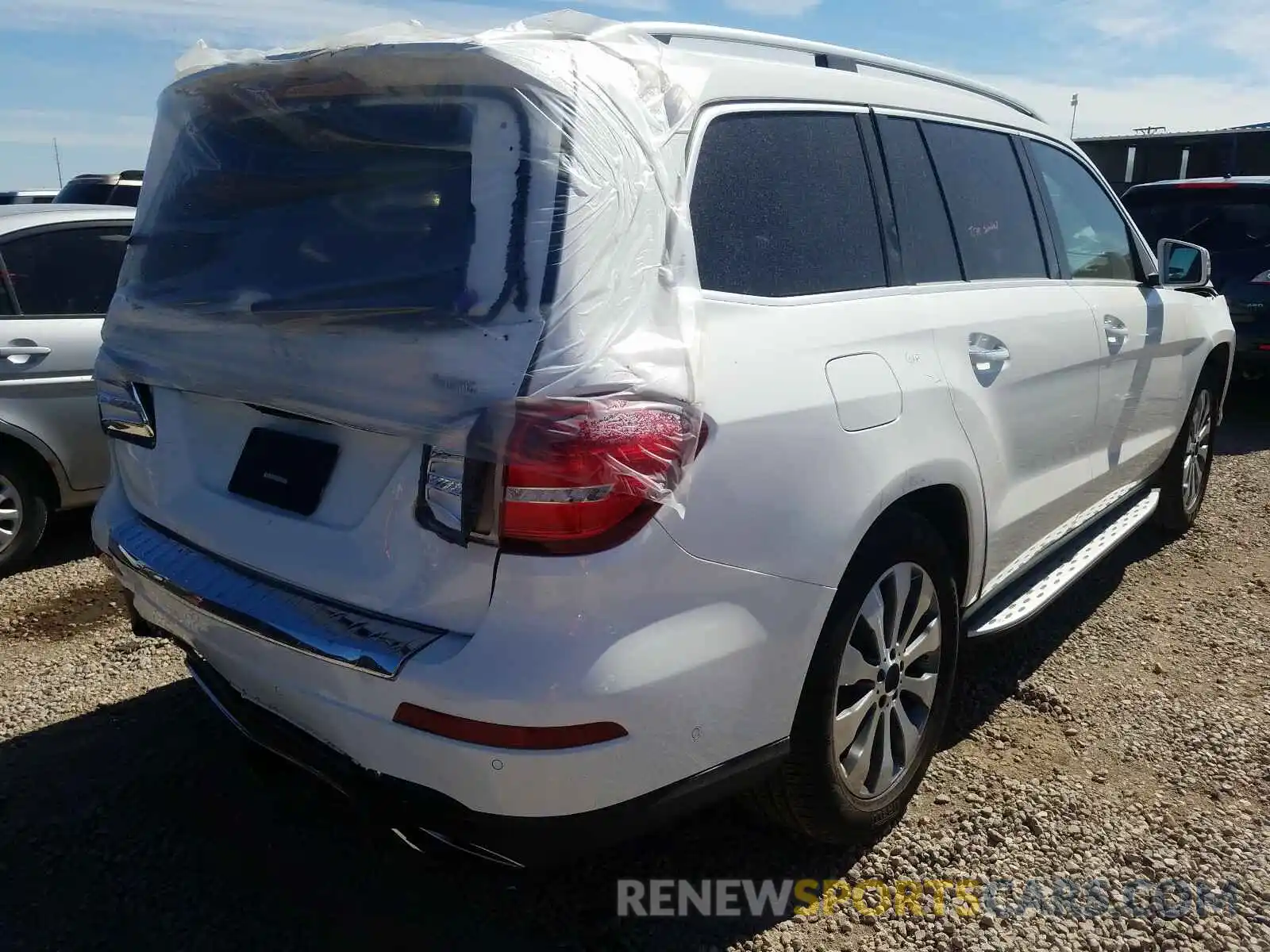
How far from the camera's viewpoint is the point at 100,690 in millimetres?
3568

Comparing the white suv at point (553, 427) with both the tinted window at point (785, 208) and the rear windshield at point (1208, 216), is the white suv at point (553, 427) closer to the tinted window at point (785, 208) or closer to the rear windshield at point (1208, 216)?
the tinted window at point (785, 208)

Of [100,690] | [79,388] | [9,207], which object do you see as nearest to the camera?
[100,690]

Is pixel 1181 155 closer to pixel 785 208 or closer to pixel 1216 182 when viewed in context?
pixel 1216 182

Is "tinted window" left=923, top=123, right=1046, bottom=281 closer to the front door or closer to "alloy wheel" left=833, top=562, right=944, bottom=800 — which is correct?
the front door

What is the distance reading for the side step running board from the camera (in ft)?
10.3

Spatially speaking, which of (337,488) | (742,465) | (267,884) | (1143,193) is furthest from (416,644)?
(1143,193)

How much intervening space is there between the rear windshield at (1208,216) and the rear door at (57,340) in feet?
23.0

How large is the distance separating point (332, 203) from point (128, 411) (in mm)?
863

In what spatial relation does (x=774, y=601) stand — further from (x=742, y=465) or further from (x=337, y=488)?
(x=337, y=488)

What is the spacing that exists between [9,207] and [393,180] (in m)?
3.87

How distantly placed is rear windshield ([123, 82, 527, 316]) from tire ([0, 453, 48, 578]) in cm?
251

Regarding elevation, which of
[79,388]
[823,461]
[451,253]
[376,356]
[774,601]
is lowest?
[79,388]

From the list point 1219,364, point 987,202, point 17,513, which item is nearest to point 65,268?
point 17,513

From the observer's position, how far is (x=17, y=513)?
4.62 meters
